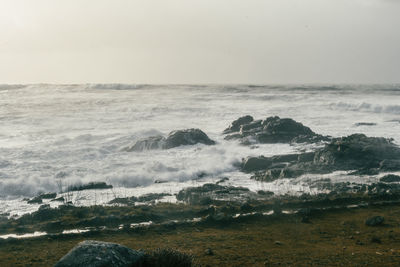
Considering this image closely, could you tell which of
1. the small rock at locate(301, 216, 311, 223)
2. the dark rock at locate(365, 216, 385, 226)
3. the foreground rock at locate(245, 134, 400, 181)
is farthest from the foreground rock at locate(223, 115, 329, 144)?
the dark rock at locate(365, 216, 385, 226)

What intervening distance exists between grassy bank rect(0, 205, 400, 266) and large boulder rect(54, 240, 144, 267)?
9.05 feet

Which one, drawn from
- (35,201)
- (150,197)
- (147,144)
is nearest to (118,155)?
(147,144)

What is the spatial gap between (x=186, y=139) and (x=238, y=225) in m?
19.4

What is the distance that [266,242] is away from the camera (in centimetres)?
1197

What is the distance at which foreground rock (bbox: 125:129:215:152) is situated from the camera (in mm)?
31439

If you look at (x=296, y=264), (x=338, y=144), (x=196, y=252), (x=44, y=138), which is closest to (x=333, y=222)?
(x=296, y=264)

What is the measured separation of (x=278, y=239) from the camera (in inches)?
482

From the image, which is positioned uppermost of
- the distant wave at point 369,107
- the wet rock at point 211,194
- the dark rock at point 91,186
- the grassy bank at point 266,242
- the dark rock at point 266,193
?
the distant wave at point 369,107

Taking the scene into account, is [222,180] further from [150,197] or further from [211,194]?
[150,197]

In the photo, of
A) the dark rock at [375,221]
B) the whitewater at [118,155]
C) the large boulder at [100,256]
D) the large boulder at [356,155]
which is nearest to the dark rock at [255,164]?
the whitewater at [118,155]

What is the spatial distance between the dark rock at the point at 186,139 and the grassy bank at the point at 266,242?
18461mm

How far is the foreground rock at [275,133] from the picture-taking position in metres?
33.1

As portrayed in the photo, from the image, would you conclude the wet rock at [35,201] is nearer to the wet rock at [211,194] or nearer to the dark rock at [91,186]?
the dark rock at [91,186]

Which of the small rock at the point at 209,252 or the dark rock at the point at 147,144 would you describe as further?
the dark rock at the point at 147,144
